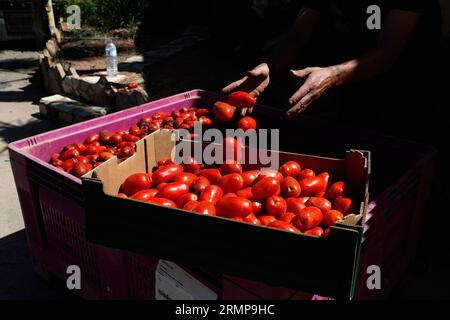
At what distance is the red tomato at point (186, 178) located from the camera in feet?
8.12

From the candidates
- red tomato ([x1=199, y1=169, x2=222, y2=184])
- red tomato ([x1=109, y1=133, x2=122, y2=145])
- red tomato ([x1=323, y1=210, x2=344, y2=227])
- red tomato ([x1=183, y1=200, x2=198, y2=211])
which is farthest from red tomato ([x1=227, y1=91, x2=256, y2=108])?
red tomato ([x1=323, y1=210, x2=344, y2=227])

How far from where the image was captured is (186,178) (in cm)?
249

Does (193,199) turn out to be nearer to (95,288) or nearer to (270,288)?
(270,288)

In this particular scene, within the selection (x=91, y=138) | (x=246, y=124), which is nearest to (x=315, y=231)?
(x=246, y=124)

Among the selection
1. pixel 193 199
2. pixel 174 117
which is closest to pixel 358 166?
pixel 193 199

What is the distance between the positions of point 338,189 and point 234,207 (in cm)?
54

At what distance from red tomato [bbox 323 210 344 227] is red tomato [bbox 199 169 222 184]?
0.62 m

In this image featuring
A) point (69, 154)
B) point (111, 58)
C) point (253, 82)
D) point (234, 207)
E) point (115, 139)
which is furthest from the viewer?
point (111, 58)

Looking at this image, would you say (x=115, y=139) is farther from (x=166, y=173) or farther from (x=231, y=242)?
(x=231, y=242)

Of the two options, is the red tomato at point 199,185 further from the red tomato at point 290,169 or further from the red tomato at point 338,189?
the red tomato at point 338,189

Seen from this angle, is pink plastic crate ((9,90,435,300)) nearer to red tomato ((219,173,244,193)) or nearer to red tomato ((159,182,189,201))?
red tomato ((159,182,189,201))

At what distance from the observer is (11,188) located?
4.64m

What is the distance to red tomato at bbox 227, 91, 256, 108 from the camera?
292 centimetres

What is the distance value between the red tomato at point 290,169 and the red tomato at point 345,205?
0.30m
